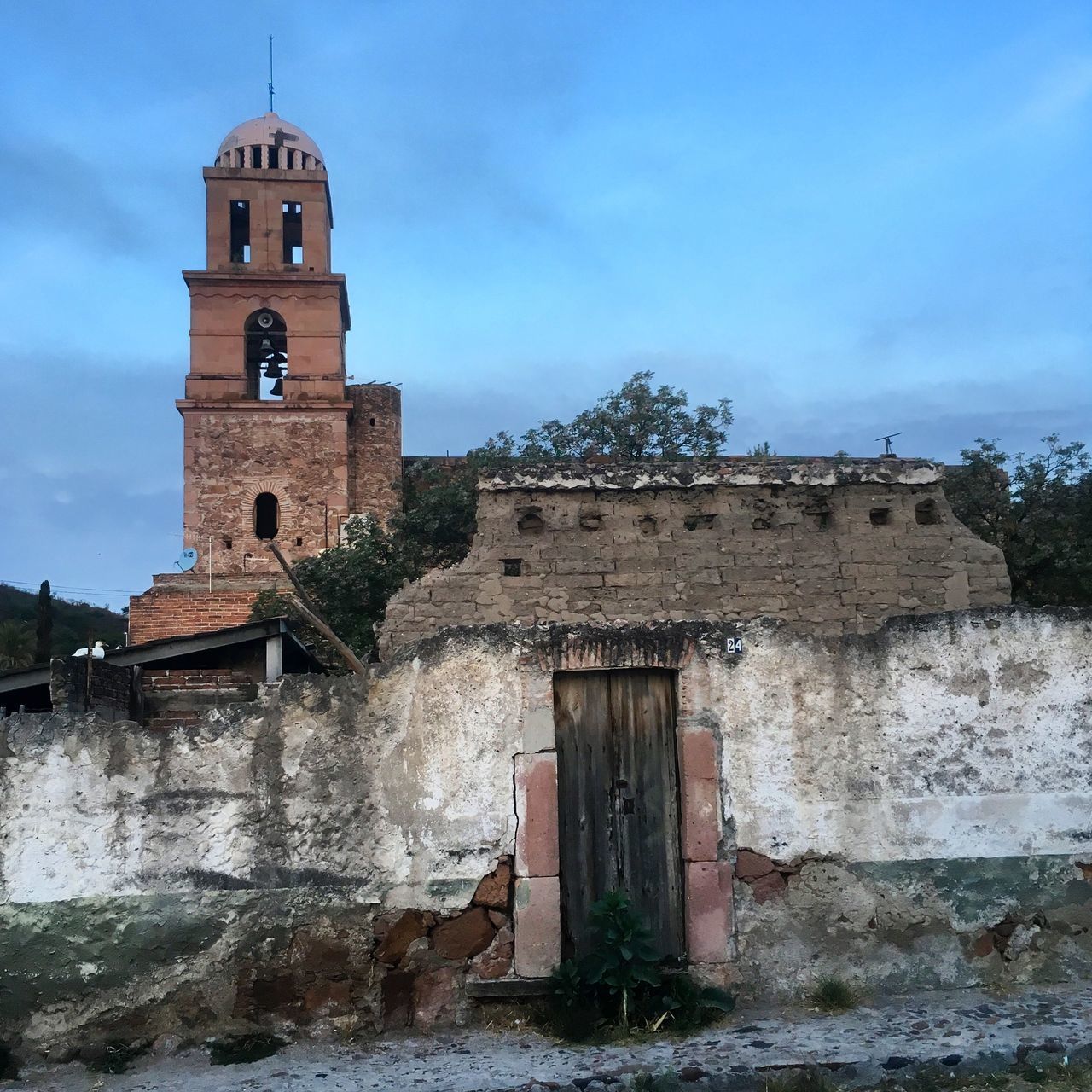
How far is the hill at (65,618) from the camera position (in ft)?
113

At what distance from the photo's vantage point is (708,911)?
19.6 ft

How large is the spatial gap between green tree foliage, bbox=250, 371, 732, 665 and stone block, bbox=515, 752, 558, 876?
1056cm

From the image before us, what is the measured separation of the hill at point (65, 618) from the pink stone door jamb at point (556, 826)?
26.9 meters

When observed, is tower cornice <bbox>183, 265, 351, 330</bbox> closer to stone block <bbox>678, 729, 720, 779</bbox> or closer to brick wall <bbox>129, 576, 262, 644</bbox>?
brick wall <bbox>129, 576, 262, 644</bbox>

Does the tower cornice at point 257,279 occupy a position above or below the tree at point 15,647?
above

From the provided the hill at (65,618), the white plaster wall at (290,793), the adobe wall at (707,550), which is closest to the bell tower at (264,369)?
the hill at (65,618)

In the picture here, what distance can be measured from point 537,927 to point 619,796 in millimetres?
864

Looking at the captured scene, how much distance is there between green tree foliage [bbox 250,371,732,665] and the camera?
17234 millimetres

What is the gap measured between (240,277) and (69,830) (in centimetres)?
2154

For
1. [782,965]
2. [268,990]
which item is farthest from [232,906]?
[782,965]

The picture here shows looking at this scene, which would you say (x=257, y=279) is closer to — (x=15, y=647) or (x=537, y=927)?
(x=15, y=647)

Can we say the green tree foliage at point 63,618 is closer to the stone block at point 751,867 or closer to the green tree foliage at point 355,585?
the green tree foliage at point 355,585

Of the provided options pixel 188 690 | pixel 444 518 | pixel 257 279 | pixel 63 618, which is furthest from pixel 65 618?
pixel 188 690

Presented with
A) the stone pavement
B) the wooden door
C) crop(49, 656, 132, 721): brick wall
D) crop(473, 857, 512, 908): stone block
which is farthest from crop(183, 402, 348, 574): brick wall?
the stone pavement
